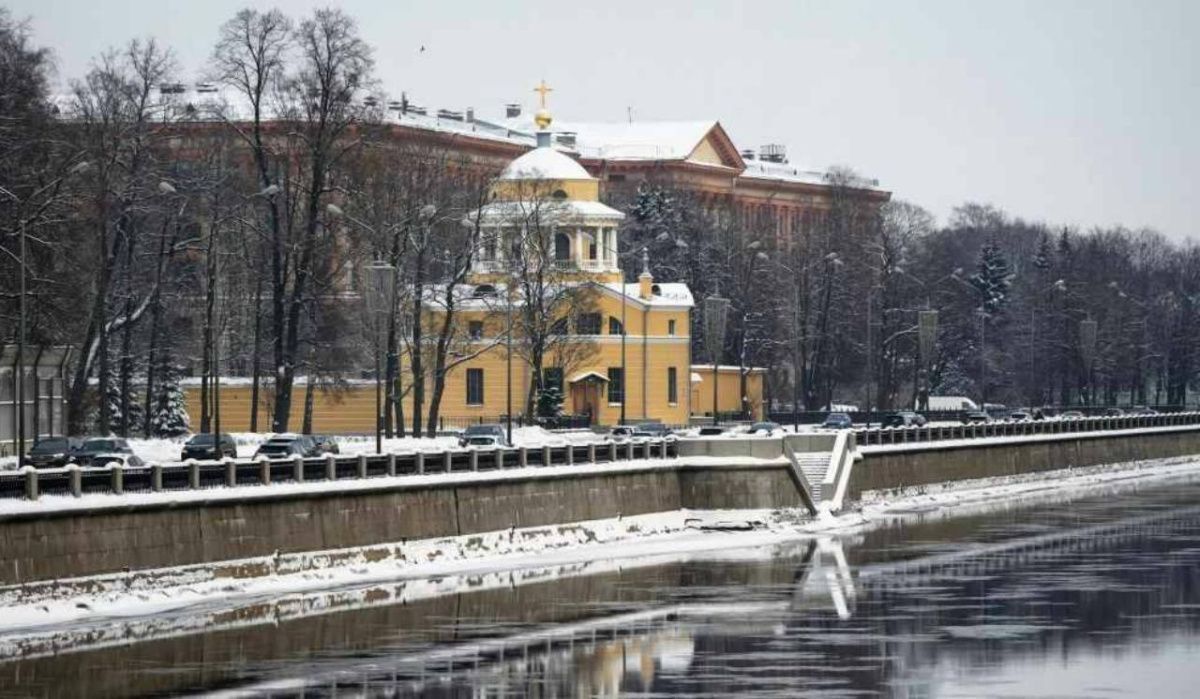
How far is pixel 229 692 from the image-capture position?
4119 cm

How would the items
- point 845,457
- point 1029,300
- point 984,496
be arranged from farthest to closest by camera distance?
point 1029,300 → point 984,496 → point 845,457

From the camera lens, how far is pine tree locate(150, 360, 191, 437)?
359ft

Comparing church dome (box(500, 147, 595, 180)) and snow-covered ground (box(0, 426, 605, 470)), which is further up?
church dome (box(500, 147, 595, 180))

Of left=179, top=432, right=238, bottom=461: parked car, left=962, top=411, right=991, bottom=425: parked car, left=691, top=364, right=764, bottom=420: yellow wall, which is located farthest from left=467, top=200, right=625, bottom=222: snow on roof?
left=179, top=432, right=238, bottom=461: parked car

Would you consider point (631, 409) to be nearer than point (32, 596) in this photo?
No

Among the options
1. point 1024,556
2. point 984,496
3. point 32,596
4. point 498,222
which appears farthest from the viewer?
point 498,222

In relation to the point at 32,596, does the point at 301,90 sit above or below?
above

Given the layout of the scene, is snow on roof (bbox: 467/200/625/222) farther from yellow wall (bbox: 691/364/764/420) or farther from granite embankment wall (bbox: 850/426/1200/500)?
granite embankment wall (bbox: 850/426/1200/500)

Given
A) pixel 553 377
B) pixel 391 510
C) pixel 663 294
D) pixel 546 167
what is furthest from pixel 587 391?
pixel 391 510

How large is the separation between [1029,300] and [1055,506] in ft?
319

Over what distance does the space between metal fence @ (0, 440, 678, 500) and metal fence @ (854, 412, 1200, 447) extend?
18345 mm

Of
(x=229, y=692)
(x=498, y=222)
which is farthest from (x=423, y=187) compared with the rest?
(x=229, y=692)

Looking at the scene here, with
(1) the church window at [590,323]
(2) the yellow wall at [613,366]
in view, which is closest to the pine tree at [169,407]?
(2) the yellow wall at [613,366]

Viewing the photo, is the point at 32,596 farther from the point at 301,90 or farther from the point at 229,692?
the point at 301,90
